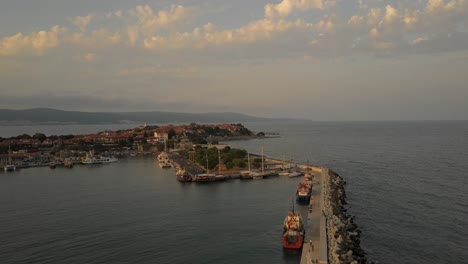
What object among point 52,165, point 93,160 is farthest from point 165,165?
point 52,165

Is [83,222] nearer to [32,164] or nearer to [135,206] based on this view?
[135,206]

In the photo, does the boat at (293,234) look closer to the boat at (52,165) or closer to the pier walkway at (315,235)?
the pier walkway at (315,235)

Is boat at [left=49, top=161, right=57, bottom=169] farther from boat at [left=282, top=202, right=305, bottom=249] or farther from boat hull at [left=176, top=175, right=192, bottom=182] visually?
boat at [left=282, top=202, right=305, bottom=249]

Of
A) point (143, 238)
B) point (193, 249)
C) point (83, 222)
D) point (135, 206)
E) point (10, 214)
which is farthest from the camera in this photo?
point (135, 206)

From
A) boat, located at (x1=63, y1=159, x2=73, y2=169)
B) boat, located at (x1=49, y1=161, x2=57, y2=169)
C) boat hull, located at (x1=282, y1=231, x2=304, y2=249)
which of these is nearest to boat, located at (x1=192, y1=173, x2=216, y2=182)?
boat hull, located at (x1=282, y1=231, x2=304, y2=249)

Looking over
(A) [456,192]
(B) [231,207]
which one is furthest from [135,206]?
(A) [456,192]

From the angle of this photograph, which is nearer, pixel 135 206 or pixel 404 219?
pixel 404 219

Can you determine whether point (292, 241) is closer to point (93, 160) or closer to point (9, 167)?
point (9, 167)
